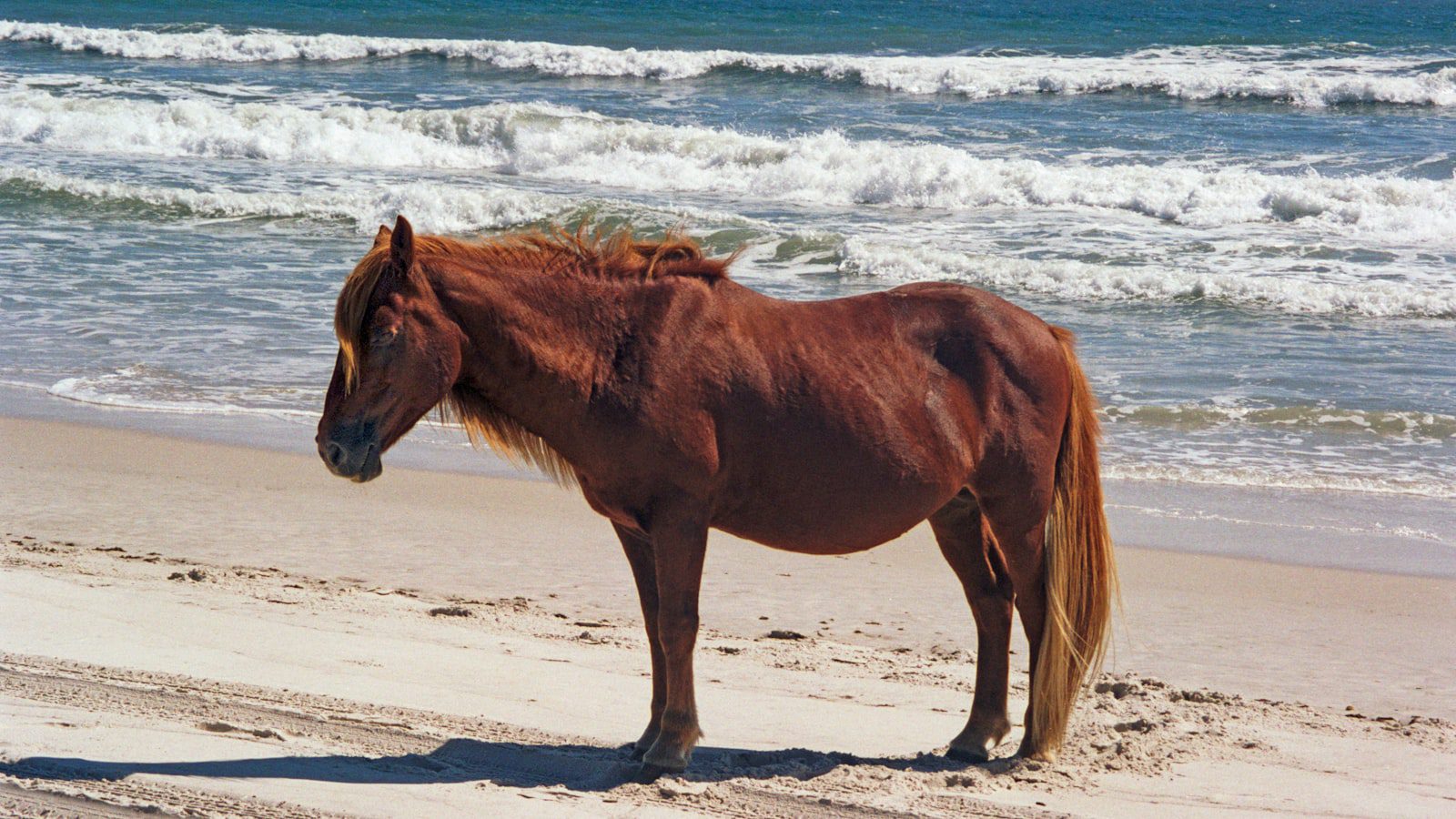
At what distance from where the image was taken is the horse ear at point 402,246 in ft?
9.75

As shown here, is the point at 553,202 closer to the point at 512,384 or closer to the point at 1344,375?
the point at 1344,375

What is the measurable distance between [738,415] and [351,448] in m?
0.92

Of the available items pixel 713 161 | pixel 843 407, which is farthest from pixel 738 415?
pixel 713 161

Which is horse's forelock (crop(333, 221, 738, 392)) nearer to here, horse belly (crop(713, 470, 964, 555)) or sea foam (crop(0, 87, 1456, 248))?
horse belly (crop(713, 470, 964, 555))

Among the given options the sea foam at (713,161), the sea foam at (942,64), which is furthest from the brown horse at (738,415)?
the sea foam at (942,64)

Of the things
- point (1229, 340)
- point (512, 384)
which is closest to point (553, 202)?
point (1229, 340)

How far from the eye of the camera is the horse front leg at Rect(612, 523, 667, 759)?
342cm

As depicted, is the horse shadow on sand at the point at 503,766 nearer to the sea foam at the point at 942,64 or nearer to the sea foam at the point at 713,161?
the sea foam at the point at 713,161

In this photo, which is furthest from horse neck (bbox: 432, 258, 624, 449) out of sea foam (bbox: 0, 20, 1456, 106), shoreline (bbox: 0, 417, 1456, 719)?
sea foam (bbox: 0, 20, 1456, 106)

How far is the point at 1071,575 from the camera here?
3617 mm

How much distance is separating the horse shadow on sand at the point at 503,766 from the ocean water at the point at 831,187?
75.1 inches

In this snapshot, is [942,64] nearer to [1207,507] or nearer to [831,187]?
[831,187]

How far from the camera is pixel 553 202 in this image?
49.3 feet

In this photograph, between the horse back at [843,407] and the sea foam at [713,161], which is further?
the sea foam at [713,161]
